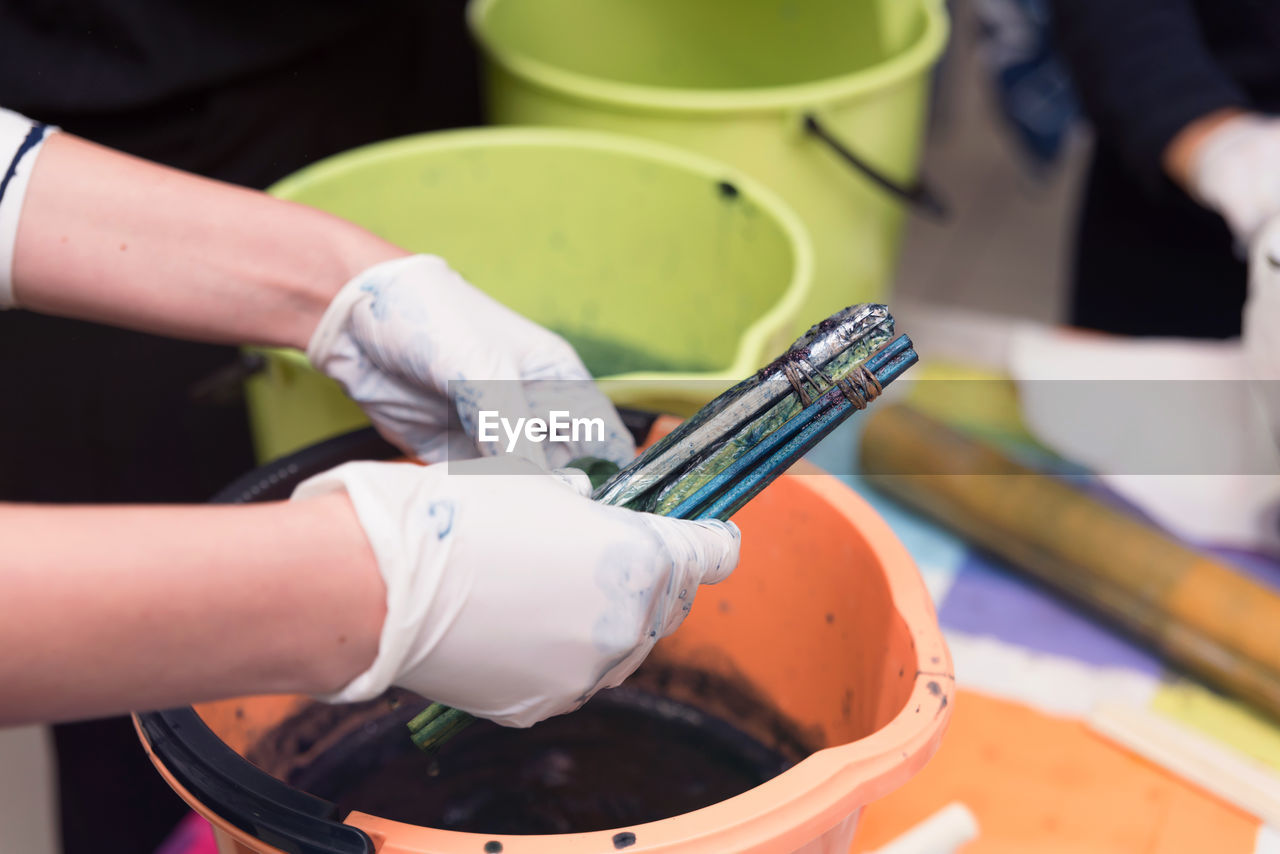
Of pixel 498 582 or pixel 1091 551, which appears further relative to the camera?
pixel 1091 551

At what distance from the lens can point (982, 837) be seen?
611 mm

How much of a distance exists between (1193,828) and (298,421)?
633mm

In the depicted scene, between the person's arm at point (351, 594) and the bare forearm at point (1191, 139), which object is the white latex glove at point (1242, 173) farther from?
the person's arm at point (351, 594)

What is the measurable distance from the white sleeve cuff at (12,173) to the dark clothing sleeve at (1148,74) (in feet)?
2.76

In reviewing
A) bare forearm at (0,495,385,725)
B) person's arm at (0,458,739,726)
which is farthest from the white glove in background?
bare forearm at (0,495,385,725)

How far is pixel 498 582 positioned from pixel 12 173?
372 mm

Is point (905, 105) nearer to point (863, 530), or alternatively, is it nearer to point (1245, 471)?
point (1245, 471)

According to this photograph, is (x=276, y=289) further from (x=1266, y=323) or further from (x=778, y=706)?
(x=1266, y=323)

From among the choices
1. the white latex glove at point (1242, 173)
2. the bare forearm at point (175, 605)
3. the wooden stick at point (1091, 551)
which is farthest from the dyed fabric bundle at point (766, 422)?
the white latex glove at point (1242, 173)

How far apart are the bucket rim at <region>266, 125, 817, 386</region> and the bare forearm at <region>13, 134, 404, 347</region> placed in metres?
0.06

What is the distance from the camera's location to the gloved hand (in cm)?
57

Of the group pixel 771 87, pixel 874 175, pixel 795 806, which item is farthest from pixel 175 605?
pixel 771 87

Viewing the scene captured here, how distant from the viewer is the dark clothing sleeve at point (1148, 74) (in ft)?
2.84

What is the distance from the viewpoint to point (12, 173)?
1.77 ft
